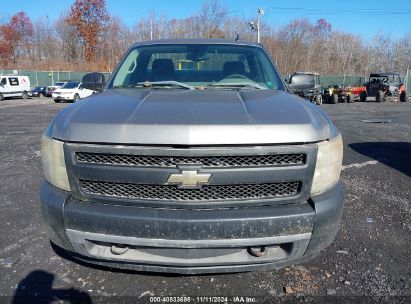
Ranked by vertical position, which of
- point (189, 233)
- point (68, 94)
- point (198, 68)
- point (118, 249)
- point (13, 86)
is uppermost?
point (198, 68)

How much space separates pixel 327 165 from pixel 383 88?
1172 inches

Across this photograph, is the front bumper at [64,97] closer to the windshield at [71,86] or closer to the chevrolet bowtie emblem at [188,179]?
the windshield at [71,86]

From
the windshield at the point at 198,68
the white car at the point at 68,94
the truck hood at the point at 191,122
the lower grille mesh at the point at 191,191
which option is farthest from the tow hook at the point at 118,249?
the white car at the point at 68,94

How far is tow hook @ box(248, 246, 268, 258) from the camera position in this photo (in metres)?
2.39

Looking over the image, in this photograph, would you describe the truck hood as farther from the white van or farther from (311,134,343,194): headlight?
the white van

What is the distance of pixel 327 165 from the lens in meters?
2.46

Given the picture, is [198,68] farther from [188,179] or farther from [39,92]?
[39,92]

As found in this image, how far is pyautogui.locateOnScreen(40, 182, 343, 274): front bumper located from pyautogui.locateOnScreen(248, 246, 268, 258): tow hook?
2 cm

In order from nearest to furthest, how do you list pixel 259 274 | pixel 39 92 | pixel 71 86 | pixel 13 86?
pixel 259 274 → pixel 71 86 → pixel 13 86 → pixel 39 92

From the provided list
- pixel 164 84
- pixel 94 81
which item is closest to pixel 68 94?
pixel 94 81

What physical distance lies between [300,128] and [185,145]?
2.42 feet

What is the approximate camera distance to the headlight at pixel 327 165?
7.91 feet

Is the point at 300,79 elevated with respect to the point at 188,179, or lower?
elevated

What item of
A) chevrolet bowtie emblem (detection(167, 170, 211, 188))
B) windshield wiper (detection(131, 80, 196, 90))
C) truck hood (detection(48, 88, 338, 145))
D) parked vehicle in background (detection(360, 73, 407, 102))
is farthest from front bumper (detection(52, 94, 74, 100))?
chevrolet bowtie emblem (detection(167, 170, 211, 188))
